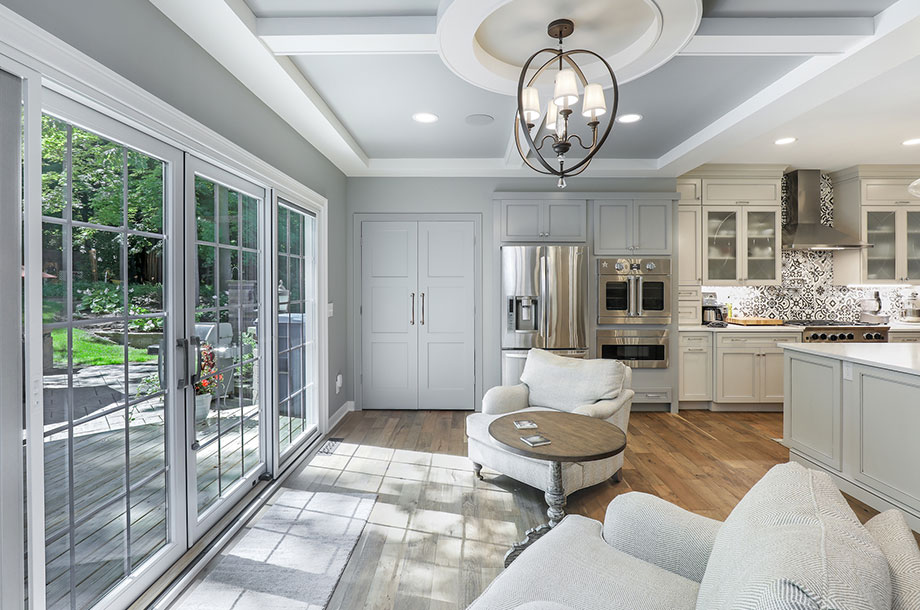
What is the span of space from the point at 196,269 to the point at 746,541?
95.2 inches

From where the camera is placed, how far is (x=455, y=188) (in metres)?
4.91

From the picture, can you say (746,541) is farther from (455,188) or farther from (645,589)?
(455,188)

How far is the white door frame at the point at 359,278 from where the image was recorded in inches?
192

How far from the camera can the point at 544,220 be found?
4727 mm

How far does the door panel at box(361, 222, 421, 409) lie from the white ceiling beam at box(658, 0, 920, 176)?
2.86 metres

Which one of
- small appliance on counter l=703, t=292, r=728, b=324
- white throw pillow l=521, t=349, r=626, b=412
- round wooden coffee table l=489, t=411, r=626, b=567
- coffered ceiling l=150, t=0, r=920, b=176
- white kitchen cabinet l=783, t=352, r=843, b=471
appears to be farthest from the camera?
small appliance on counter l=703, t=292, r=728, b=324

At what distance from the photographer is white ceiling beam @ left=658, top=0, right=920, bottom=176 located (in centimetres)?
218

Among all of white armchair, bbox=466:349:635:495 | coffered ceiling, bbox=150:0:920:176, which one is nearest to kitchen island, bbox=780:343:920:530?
white armchair, bbox=466:349:635:495

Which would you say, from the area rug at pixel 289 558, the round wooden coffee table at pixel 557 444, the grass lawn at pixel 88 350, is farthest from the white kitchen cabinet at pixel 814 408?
the grass lawn at pixel 88 350

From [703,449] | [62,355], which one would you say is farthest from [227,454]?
[703,449]

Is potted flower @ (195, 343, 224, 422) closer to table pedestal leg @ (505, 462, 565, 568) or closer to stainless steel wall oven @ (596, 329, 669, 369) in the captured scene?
table pedestal leg @ (505, 462, 565, 568)

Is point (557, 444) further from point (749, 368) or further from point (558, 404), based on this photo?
point (749, 368)

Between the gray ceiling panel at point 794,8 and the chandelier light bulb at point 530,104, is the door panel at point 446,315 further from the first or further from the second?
the gray ceiling panel at point 794,8

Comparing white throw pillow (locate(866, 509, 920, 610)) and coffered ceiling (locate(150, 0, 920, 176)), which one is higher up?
coffered ceiling (locate(150, 0, 920, 176))
